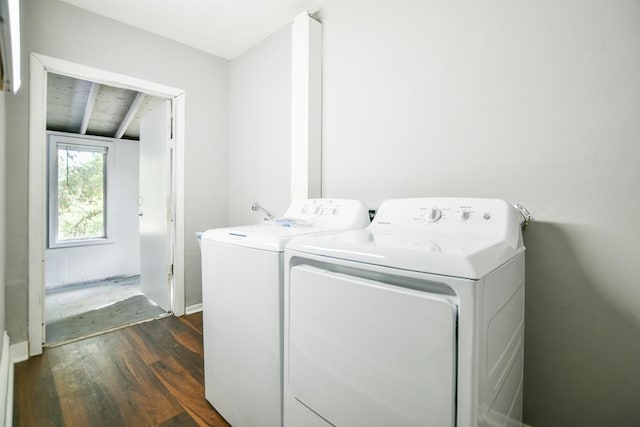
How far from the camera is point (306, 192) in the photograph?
1.95m

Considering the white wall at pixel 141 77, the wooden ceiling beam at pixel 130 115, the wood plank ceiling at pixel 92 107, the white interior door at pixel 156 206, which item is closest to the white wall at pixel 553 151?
the white wall at pixel 141 77

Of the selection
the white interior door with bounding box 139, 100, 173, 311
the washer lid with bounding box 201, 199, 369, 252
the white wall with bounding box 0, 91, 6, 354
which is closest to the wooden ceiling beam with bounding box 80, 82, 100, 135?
the white interior door with bounding box 139, 100, 173, 311

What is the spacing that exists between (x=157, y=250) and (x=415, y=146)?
8.31ft

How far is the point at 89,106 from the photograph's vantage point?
10.2 feet

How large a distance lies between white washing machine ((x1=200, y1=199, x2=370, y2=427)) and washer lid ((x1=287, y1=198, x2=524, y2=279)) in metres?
0.17

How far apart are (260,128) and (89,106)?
2.10 meters

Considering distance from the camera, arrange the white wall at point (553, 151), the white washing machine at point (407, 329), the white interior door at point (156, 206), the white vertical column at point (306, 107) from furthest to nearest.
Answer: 1. the white interior door at point (156, 206)
2. the white vertical column at point (306, 107)
3. the white wall at point (553, 151)
4. the white washing machine at point (407, 329)

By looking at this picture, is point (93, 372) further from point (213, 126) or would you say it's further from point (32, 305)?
point (213, 126)

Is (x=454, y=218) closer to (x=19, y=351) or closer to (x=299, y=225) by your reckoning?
(x=299, y=225)

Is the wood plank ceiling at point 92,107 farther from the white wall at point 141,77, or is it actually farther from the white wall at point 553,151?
Result: the white wall at point 553,151

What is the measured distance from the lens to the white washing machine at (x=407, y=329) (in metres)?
0.64

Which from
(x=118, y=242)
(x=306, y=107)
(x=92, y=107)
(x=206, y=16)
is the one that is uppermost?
(x=206, y=16)

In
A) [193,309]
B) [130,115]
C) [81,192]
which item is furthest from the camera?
[81,192]

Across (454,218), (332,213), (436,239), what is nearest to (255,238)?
(332,213)
